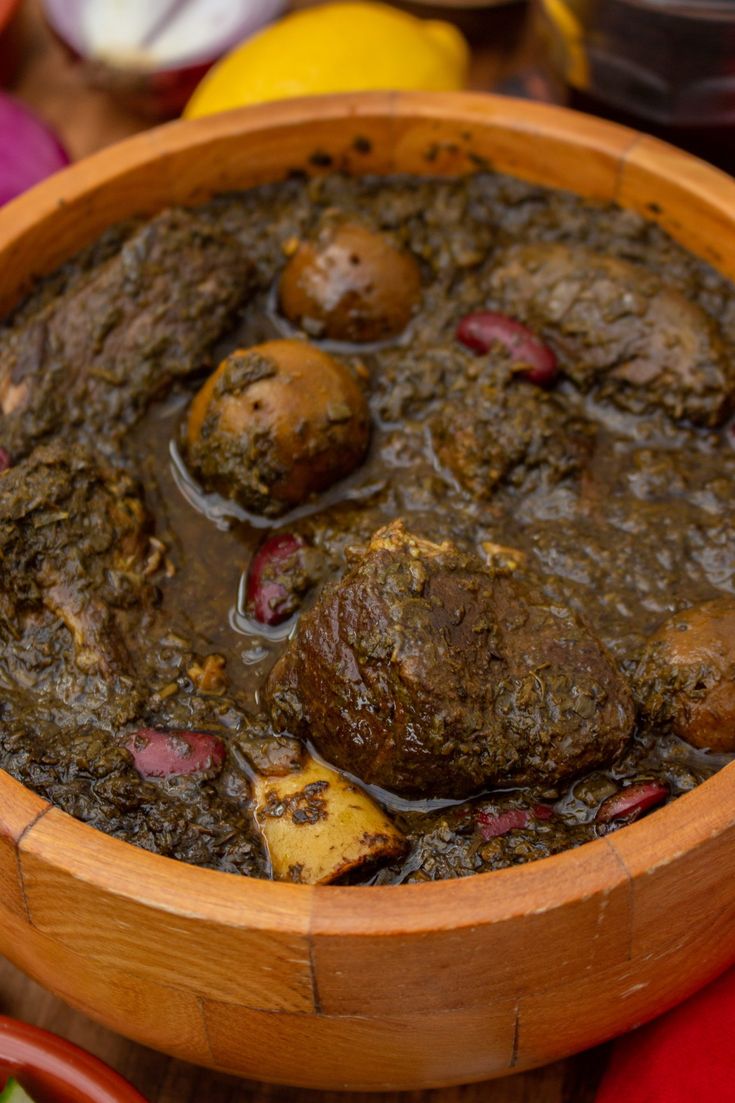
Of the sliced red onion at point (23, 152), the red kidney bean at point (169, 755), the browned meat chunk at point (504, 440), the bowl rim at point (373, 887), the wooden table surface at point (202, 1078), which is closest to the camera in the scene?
the bowl rim at point (373, 887)

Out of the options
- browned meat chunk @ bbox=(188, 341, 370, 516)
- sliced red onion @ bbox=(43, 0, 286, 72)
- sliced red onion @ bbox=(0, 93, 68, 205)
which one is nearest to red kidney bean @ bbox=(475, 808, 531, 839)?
browned meat chunk @ bbox=(188, 341, 370, 516)

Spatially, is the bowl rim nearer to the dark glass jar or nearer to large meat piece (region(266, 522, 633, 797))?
large meat piece (region(266, 522, 633, 797))

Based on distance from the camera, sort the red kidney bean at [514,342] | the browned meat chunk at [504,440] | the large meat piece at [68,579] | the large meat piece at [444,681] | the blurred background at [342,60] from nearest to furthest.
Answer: the large meat piece at [444,681], the large meat piece at [68,579], the browned meat chunk at [504,440], the red kidney bean at [514,342], the blurred background at [342,60]

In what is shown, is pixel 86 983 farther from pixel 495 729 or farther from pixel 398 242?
pixel 398 242

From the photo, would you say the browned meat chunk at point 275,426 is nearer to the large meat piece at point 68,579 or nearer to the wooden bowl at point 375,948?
the large meat piece at point 68,579

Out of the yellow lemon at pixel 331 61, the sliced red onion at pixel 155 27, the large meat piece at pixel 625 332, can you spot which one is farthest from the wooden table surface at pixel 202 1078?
the sliced red onion at pixel 155 27

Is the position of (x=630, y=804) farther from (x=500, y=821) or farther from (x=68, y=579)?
(x=68, y=579)

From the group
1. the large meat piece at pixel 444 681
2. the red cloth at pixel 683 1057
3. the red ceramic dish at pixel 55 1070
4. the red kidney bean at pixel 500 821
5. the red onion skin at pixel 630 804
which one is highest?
the large meat piece at pixel 444 681
